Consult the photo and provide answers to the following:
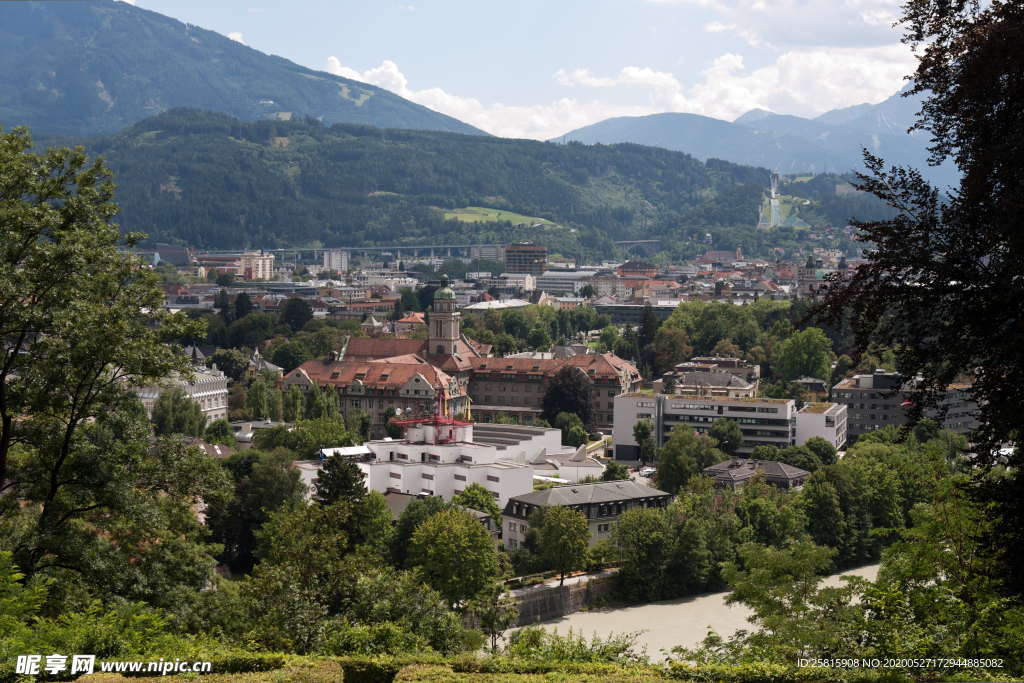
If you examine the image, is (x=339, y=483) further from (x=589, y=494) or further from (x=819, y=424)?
(x=819, y=424)

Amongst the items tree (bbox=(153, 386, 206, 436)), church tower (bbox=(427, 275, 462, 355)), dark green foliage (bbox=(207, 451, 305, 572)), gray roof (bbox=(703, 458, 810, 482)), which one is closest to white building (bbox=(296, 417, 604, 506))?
dark green foliage (bbox=(207, 451, 305, 572))

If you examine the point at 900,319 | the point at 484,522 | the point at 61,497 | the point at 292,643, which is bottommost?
the point at 484,522

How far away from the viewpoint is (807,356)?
67625 mm

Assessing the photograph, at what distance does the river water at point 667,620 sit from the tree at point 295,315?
203 feet

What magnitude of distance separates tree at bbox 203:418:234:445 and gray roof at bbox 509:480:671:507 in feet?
53.4

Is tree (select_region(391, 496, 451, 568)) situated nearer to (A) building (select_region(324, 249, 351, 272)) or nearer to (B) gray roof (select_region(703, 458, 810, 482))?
(B) gray roof (select_region(703, 458, 810, 482))

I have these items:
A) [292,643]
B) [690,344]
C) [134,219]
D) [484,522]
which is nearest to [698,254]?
[134,219]

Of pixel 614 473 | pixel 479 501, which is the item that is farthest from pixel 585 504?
pixel 614 473

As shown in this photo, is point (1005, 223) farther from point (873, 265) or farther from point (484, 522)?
point (484, 522)

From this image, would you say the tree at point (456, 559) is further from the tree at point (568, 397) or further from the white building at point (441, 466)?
the tree at point (568, 397)

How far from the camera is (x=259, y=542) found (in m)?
31.3

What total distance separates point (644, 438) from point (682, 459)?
7862 millimetres

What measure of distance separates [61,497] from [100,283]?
6.90 feet

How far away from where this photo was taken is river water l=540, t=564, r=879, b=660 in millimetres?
28703
